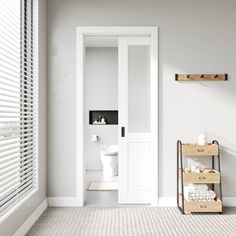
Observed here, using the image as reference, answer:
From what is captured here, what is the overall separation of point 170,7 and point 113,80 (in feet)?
10.7

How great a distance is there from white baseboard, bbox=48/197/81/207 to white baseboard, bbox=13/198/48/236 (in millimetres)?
76

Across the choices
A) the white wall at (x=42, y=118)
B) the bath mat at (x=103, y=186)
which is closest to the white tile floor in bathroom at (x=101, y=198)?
the bath mat at (x=103, y=186)

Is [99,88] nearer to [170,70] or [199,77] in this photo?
[170,70]

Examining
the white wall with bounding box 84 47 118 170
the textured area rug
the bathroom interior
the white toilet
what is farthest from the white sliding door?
the white wall with bounding box 84 47 118 170

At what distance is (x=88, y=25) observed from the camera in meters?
4.37

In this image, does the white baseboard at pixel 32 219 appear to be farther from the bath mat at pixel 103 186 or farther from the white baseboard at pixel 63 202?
the bath mat at pixel 103 186

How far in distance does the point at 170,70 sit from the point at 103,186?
7.75 ft

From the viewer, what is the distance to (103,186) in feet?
18.5

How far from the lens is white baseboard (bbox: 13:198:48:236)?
324cm

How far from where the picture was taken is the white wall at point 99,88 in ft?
24.2

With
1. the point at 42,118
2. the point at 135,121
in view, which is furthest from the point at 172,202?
the point at 42,118

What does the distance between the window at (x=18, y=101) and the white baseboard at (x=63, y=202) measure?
21.9 inches

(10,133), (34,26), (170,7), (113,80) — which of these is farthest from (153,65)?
(113,80)

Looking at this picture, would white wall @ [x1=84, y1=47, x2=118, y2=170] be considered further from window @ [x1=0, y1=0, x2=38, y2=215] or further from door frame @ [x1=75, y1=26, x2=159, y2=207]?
window @ [x1=0, y1=0, x2=38, y2=215]
